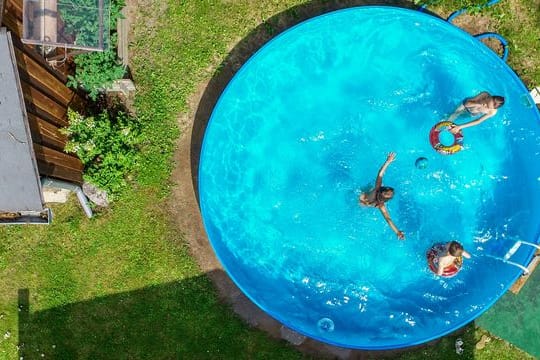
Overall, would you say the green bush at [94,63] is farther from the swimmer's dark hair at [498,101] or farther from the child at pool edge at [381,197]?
the swimmer's dark hair at [498,101]

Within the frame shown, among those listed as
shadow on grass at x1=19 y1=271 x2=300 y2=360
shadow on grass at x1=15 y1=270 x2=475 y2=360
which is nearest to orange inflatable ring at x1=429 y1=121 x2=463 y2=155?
shadow on grass at x1=15 y1=270 x2=475 y2=360

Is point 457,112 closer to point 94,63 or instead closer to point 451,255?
point 451,255

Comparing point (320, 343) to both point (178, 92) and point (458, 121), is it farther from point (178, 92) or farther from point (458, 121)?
point (178, 92)

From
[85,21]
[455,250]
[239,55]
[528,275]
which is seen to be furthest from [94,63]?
[528,275]

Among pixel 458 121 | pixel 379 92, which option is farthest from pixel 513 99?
pixel 379 92

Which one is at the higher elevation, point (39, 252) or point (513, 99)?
point (513, 99)

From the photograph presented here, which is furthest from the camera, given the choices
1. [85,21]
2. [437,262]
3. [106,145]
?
[437,262]
